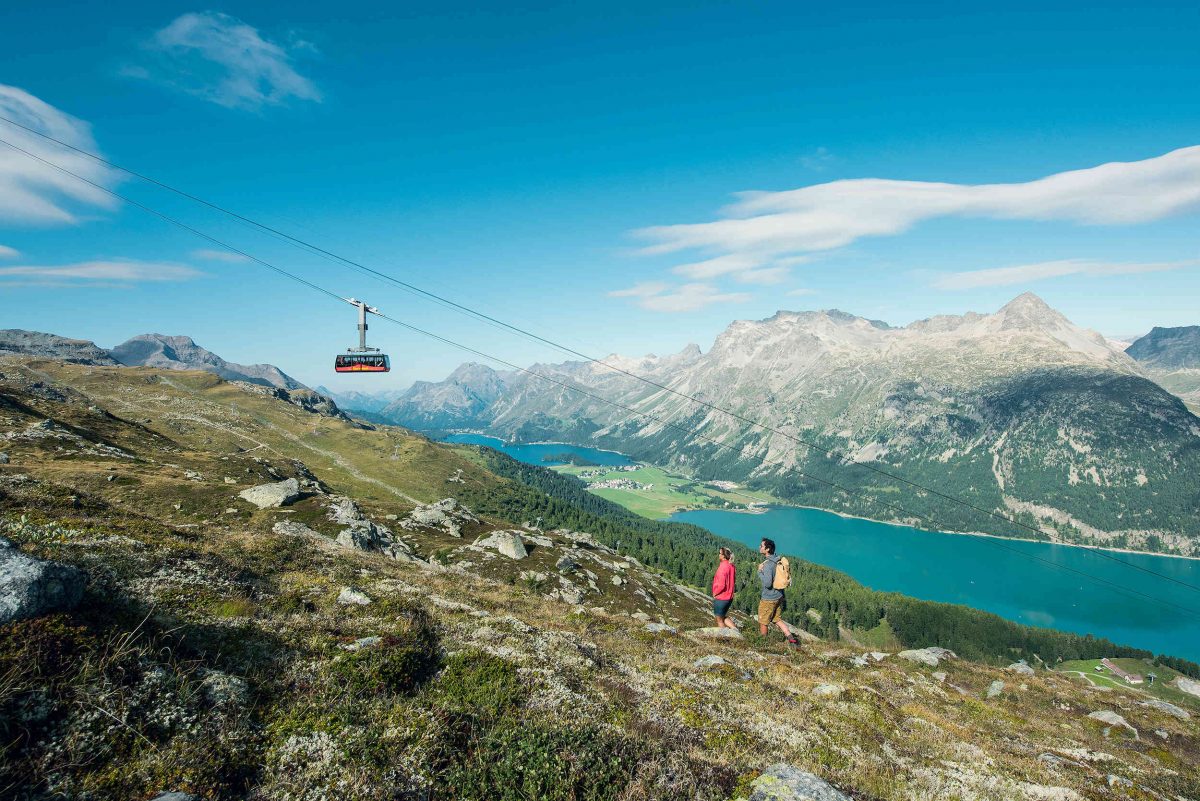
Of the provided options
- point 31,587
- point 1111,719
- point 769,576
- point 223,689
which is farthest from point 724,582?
point 1111,719

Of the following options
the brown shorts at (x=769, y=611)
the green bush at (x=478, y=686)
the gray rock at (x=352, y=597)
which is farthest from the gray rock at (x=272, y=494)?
the green bush at (x=478, y=686)

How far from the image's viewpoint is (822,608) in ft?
599

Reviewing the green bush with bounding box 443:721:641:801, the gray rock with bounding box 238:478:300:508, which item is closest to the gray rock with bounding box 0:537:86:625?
the green bush with bounding box 443:721:641:801

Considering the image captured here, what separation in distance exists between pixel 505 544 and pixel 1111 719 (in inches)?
3003

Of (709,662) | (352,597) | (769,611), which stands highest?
(352,597)

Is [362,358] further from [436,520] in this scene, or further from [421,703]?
[436,520]

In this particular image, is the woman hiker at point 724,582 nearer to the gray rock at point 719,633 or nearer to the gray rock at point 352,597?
the gray rock at point 719,633

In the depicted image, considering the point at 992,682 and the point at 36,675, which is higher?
the point at 36,675

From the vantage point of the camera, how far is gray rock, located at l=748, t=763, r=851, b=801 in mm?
9617

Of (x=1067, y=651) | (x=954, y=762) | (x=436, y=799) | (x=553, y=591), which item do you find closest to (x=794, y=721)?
(x=954, y=762)

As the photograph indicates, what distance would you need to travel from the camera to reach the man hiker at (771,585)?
83.4 ft

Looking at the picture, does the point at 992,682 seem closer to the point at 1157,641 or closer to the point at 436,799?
the point at 436,799

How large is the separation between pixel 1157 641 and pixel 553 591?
835 ft

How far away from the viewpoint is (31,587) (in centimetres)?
893
